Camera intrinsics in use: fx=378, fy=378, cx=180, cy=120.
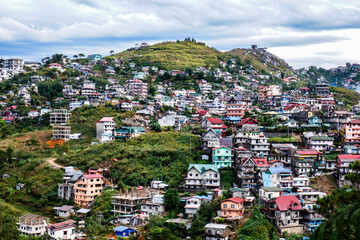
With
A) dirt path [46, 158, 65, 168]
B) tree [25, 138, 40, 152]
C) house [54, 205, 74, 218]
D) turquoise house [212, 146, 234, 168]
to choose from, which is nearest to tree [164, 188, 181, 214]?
turquoise house [212, 146, 234, 168]

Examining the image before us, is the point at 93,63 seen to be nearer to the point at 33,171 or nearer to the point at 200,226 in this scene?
the point at 33,171

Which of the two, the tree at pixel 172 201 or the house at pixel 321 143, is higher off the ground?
the house at pixel 321 143

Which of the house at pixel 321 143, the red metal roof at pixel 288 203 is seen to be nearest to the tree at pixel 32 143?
the red metal roof at pixel 288 203

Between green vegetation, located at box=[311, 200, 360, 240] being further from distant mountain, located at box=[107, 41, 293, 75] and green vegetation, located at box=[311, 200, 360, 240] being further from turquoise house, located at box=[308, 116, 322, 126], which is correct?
distant mountain, located at box=[107, 41, 293, 75]

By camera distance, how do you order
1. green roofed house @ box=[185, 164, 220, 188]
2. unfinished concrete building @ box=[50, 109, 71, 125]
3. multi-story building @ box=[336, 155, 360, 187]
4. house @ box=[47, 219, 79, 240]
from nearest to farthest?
house @ box=[47, 219, 79, 240] < multi-story building @ box=[336, 155, 360, 187] < green roofed house @ box=[185, 164, 220, 188] < unfinished concrete building @ box=[50, 109, 71, 125]

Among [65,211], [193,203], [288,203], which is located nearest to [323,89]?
[288,203]

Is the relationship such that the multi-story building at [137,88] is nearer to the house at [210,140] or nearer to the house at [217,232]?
the house at [210,140]
